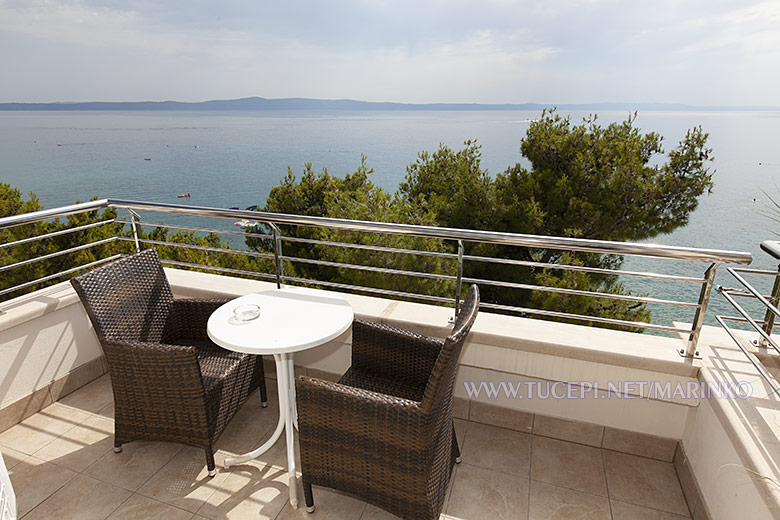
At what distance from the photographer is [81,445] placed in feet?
7.52

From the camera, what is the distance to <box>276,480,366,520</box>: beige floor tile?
6.17 feet

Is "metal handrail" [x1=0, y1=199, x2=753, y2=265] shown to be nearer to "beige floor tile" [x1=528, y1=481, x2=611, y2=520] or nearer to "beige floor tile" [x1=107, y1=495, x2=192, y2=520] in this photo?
"beige floor tile" [x1=528, y1=481, x2=611, y2=520]

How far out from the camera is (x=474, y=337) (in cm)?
237

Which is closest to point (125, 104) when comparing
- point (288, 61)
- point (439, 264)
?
point (288, 61)

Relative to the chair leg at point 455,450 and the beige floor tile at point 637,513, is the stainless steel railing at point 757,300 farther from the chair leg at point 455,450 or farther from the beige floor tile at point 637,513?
the chair leg at point 455,450

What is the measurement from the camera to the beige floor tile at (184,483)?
196cm

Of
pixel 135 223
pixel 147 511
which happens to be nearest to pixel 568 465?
pixel 147 511

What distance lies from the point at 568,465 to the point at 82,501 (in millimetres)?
2340

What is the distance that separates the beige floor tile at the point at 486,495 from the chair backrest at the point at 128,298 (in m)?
1.83

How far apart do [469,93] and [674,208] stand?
107 feet

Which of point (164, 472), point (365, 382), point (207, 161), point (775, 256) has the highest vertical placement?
point (775, 256)

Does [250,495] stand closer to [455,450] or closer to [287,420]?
[287,420]

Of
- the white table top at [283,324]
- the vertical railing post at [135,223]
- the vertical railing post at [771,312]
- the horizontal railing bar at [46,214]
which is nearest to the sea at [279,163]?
the vertical railing post at [771,312]

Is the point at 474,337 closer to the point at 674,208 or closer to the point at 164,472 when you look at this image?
the point at 164,472
